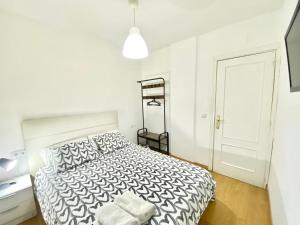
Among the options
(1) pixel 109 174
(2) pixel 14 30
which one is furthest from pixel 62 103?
(1) pixel 109 174

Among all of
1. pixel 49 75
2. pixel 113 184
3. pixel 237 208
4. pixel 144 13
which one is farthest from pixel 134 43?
pixel 237 208

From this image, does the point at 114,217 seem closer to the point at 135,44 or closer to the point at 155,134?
the point at 135,44

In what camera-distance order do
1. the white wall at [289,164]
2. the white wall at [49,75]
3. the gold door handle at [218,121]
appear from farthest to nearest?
the gold door handle at [218,121], the white wall at [49,75], the white wall at [289,164]

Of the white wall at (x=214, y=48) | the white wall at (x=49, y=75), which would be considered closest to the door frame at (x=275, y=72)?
the white wall at (x=214, y=48)

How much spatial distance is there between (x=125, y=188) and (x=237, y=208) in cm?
149

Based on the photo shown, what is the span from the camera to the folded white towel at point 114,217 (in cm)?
103

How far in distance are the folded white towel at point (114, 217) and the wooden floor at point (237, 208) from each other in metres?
1.08

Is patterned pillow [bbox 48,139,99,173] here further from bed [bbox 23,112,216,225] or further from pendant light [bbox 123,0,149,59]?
pendant light [bbox 123,0,149,59]

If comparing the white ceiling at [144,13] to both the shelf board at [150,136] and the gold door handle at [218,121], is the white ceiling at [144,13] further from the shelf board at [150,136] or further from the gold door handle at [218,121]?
the shelf board at [150,136]

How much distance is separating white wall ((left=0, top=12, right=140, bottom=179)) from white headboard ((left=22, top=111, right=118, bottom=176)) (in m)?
0.10

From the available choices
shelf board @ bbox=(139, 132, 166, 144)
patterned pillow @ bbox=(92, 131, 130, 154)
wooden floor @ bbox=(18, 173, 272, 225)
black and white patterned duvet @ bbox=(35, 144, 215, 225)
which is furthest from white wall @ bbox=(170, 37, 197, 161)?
patterned pillow @ bbox=(92, 131, 130, 154)

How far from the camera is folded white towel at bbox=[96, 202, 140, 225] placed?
1.03m

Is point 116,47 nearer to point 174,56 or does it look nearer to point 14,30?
point 174,56

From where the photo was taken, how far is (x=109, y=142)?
8.04 feet
